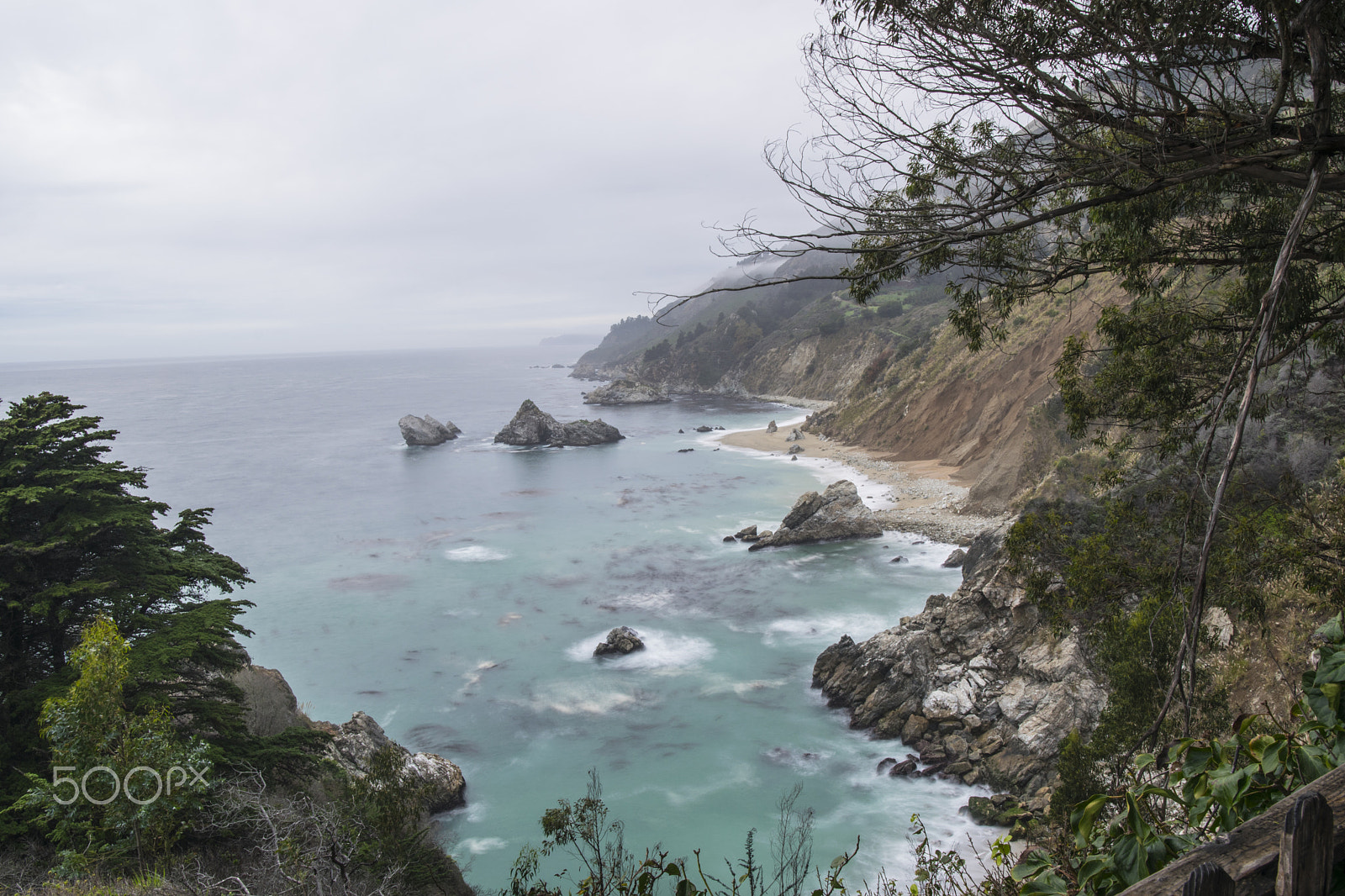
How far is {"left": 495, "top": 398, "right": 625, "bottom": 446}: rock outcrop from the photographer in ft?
241

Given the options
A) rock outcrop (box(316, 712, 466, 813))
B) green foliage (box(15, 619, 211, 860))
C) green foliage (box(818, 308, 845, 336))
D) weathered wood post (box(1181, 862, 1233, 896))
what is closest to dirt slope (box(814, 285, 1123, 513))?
rock outcrop (box(316, 712, 466, 813))

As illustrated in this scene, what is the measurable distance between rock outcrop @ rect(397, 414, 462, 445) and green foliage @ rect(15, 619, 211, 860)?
68578 mm

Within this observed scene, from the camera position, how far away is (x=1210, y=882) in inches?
73.0

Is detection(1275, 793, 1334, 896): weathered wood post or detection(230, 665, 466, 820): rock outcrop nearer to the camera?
detection(1275, 793, 1334, 896): weathered wood post

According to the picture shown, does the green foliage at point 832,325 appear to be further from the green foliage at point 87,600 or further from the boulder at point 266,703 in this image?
the green foliage at point 87,600

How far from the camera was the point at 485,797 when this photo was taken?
18609 mm

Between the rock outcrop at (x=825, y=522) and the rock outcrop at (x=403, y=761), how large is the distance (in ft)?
68.2

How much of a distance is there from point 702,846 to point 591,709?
7.14 metres

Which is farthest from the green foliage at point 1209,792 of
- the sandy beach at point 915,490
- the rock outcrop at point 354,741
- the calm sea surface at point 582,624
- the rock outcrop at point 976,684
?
the sandy beach at point 915,490

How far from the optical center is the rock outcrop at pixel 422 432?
75.0 meters

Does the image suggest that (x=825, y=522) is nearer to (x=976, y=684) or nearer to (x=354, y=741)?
(x=976, y=684)

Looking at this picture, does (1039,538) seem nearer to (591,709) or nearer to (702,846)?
(702,846)

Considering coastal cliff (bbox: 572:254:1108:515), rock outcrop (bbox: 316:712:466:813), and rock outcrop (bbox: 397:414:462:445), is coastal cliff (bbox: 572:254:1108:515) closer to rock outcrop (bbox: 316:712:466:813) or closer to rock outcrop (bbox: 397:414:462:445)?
rock outcrop (bbox: 316:712:466:813)

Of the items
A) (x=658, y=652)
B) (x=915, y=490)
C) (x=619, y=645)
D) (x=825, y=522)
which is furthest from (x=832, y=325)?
(x=619, y=645)
